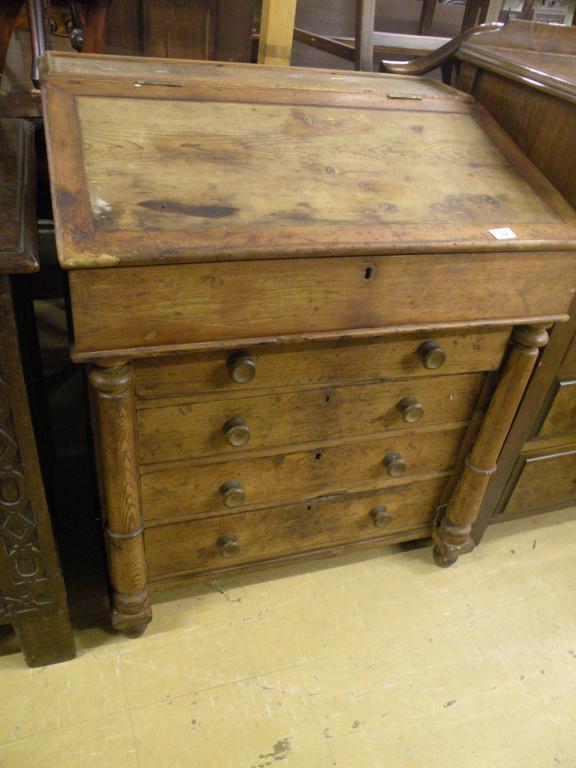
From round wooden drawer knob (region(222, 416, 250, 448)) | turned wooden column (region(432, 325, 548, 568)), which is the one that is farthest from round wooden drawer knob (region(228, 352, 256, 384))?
turned wooden column (region(432, 325, 548, 568))

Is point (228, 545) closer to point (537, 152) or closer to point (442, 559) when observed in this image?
point (442, 559)

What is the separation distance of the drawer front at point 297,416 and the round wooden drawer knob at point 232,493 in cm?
10

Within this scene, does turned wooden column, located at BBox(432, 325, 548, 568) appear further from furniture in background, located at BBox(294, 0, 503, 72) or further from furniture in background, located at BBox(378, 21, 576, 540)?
furniture in background, located at BBox(294, 0, 503, 72)

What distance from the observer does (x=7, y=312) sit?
1.01 meters

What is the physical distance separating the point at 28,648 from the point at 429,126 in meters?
1.59

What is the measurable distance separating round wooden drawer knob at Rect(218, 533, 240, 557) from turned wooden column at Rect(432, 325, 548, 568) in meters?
0.64

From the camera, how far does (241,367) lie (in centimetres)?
121

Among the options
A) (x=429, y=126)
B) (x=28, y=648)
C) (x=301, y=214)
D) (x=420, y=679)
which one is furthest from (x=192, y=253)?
(x=420, y=679)

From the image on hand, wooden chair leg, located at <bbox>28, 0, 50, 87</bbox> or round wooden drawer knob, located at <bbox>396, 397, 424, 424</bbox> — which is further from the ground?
wooden chair leg, located at <bbox>28, 0, 50, 87</bbox>

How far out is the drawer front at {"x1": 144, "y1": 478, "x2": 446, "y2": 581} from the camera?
1.53 meters

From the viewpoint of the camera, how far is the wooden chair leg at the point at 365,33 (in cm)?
203

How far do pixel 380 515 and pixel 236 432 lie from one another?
0.58 m

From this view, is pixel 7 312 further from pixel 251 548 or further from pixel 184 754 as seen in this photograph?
pixel 184 754

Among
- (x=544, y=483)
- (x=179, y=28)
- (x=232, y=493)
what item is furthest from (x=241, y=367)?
(x=179, y=28)
